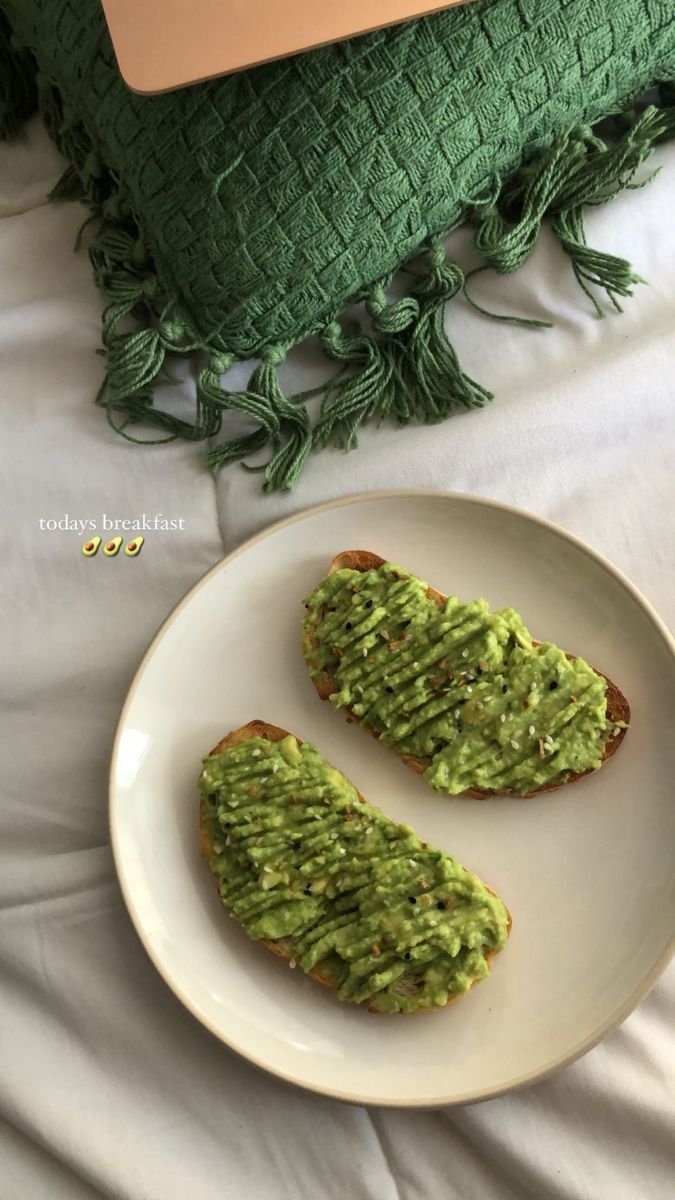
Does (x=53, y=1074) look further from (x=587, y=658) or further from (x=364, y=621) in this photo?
(x=587, y=658)

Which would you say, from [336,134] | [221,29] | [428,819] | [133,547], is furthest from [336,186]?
[428,819]

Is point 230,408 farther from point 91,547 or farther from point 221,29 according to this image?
point 221,29

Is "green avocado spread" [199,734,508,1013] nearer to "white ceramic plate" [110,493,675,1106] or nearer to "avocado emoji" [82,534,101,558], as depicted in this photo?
"white ceramic plate" [110,493,675,1106]

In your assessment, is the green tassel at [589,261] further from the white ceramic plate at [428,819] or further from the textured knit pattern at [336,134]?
the white ceramic plate at [428,819]

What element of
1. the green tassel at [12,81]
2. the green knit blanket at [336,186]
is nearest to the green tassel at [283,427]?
the green knit blanket at [336,186]

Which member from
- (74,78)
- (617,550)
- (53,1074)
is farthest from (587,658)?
(74,78)

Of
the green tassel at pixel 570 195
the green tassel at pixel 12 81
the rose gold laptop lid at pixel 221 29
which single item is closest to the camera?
the rose gold laptop lid at pixel 221 29

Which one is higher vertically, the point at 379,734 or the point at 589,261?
the point at 589,261
